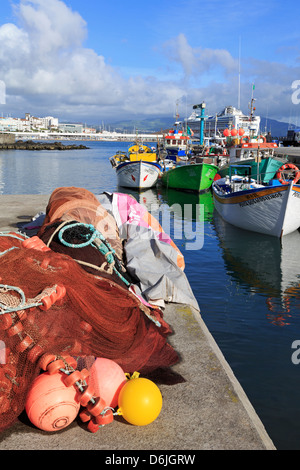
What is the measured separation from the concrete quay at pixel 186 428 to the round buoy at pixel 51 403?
0.40 ft

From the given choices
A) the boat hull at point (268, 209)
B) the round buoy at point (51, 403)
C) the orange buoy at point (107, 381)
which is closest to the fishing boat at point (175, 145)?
the boat hull at point (268, 209)

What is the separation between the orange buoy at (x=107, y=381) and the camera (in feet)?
10.8

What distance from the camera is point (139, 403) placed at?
3.12m

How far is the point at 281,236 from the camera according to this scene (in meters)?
14.9

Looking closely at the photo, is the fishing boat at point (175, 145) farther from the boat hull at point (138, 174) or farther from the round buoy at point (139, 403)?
the round buoy at point (139, 403)

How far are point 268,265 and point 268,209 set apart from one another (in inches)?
134

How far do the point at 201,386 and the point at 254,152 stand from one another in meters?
27.3

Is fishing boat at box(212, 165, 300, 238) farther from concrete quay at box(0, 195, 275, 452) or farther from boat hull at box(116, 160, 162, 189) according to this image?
boat hull at box(116, 160, 162, 189)

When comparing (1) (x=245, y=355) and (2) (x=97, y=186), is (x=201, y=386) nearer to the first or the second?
(1) (x=245, y=355)

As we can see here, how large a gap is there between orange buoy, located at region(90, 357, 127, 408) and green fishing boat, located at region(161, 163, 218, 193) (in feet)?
87.7

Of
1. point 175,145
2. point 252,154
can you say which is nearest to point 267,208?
point 252,154

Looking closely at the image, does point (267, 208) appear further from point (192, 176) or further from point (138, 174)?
point (138, 174)
